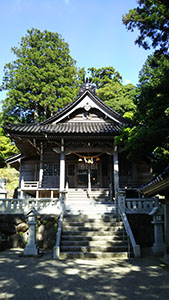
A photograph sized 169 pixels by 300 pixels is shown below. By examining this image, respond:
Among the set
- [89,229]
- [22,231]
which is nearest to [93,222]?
[89,229]

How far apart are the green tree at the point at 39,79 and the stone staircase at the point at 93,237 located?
24.6m

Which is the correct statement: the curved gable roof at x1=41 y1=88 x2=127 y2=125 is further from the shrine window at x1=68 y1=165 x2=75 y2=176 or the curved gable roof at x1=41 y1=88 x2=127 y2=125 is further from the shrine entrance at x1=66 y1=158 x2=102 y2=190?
the shrine window at x1=68 y1=165 x2=75 y2=176

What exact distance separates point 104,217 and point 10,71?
107 feet

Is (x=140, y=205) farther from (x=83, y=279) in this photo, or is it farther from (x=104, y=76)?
(x=104, y=76)

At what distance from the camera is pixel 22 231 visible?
11.3 meters

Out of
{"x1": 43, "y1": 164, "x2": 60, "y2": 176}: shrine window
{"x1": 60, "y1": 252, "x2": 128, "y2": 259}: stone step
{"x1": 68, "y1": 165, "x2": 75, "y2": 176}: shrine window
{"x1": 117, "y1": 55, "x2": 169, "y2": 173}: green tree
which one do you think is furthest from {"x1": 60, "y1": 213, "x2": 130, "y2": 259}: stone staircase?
{"x1": 43, "y1": 164, "x2": 60, "y2": 176}: shrine window

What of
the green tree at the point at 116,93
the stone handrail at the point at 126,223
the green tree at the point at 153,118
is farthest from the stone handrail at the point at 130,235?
the green tree at the point at 116,93

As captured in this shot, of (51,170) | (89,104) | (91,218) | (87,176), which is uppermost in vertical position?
(89,104)

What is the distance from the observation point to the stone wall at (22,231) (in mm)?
10828

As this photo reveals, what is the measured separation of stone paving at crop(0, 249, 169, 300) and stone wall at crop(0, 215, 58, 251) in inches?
105

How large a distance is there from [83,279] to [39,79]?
33447mm

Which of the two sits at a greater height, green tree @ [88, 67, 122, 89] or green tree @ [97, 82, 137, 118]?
green tree @ [88, 67, 122, 89]

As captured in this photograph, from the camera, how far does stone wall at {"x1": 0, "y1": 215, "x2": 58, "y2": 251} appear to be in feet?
35.5

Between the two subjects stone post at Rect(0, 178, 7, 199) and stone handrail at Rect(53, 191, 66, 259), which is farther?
stone post at Rect(0, 178, 7, 199)
